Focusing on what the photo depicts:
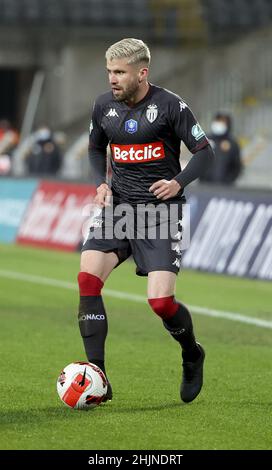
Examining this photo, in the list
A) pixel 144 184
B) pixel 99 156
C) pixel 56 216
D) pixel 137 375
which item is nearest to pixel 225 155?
pixel 56 216

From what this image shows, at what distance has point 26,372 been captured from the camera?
9438mm

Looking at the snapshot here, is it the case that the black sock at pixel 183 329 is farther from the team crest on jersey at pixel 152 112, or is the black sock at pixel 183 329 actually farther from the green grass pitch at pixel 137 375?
the team crest on jersey at pixel 152 112

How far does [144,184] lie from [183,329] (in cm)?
95

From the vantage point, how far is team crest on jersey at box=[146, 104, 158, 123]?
26.4ft

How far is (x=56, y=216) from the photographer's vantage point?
22234 mm

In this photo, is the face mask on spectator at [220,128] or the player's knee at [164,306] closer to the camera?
the player's knee at [164,306]

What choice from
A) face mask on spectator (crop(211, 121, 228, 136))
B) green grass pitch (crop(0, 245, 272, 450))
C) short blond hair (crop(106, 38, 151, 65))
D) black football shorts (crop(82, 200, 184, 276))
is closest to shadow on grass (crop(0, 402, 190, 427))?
green grass pitch (crop(0, 245, 272, 450))

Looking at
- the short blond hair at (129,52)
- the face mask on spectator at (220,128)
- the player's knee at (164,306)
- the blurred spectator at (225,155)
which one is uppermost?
the short blond hair at (129,52)

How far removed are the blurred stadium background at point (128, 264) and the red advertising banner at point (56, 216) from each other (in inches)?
1.4

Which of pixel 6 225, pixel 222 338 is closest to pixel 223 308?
pixel 222 338

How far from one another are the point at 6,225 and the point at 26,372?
14.7m

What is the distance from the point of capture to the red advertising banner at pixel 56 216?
2156 cm

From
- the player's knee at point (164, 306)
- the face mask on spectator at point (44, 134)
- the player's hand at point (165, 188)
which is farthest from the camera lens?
the face mask on spectator at point (44, 134)

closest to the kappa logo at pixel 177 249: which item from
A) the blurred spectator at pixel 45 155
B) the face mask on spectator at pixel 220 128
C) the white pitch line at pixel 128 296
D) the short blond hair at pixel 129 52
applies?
the short blond hair at pixel 129 52
